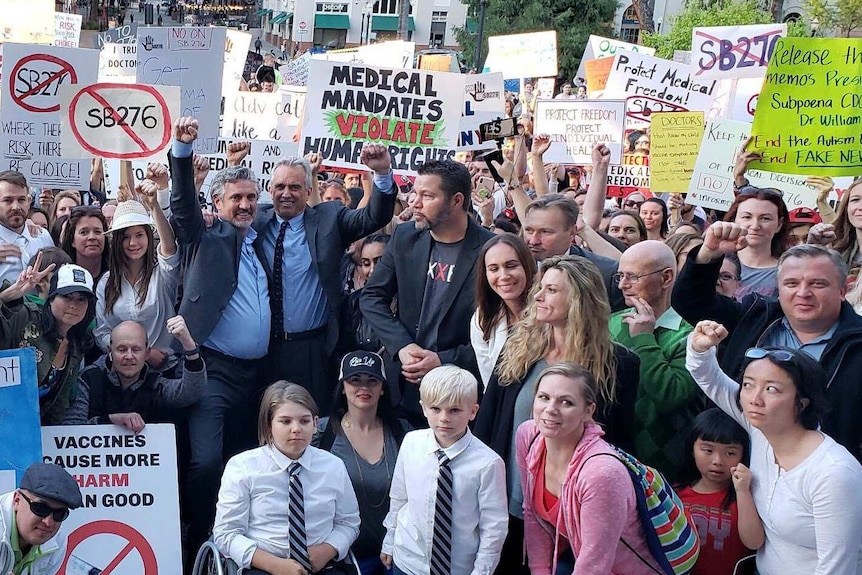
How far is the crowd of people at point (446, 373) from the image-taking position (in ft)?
12.4

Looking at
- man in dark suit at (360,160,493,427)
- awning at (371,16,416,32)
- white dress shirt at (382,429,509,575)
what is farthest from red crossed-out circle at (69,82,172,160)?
awning at (371,16,416,32)

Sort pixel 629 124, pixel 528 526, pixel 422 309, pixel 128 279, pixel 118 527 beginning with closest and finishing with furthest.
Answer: pixel 528 526 < pixel 118 527 < pixel 422 309 < pixel 128 279 < pixel 629 124

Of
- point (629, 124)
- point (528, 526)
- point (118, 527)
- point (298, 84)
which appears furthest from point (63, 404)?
point (298, 84)

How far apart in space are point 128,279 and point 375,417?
5.33ft

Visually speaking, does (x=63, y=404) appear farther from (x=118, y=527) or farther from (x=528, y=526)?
(x=528, y=526)

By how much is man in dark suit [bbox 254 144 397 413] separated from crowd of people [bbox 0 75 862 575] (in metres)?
0.01

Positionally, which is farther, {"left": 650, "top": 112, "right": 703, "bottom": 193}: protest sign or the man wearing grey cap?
{"left": 650, "top": 112, "right": 703, "bottom": 193}: protest sign

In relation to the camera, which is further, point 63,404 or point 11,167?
point 11,167

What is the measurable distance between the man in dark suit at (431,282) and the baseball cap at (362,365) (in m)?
0.12

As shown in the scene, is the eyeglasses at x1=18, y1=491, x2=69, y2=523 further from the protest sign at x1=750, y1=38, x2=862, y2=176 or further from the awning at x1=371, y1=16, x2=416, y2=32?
the awning at x1=371, y1=16, x2=416, y2=32

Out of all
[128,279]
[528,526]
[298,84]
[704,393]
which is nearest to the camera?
[528,526]

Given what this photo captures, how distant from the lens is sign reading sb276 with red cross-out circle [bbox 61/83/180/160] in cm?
654

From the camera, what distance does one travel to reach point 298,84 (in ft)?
43.8

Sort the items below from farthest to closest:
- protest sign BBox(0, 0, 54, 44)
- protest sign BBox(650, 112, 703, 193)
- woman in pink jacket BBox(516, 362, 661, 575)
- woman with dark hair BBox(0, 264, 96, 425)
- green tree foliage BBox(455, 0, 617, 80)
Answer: green tree foliage BBox(455, 0, 617, 80), protest sign BBox(0, 0, 54, 44), protest sign BBox(650, 112, 703, 193), woman with dark hair BBox(0, 264, 96, 425), woman in pink jacket BBox(516, 362, 661, 575)
